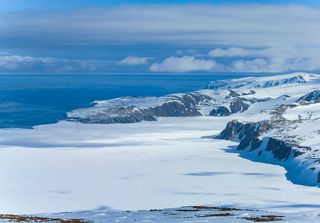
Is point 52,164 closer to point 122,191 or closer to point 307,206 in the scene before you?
point 122,191

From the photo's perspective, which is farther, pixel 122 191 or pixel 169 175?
pixel 169 175

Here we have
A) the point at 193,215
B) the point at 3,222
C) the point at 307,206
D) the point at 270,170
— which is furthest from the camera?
the point at 270,170

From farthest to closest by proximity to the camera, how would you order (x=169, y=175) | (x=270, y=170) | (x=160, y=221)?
(x=270, y=170) → (x=169, y=175) → (x=160, y=221)

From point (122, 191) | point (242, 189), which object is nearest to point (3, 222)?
point (122, 191)

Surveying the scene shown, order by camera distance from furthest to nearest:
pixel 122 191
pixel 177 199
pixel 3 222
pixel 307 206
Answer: pixel 122 191, pixel 177 199, pixel 307 206, pixel 3 222

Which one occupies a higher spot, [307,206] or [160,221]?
[160,221]

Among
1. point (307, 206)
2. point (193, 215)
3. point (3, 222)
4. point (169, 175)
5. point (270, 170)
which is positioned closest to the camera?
point (3, 222)

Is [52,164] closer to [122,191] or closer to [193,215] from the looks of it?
[122,191]

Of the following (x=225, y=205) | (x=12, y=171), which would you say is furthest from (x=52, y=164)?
(x=225, y=205)

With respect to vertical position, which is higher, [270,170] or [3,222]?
[3,222]
